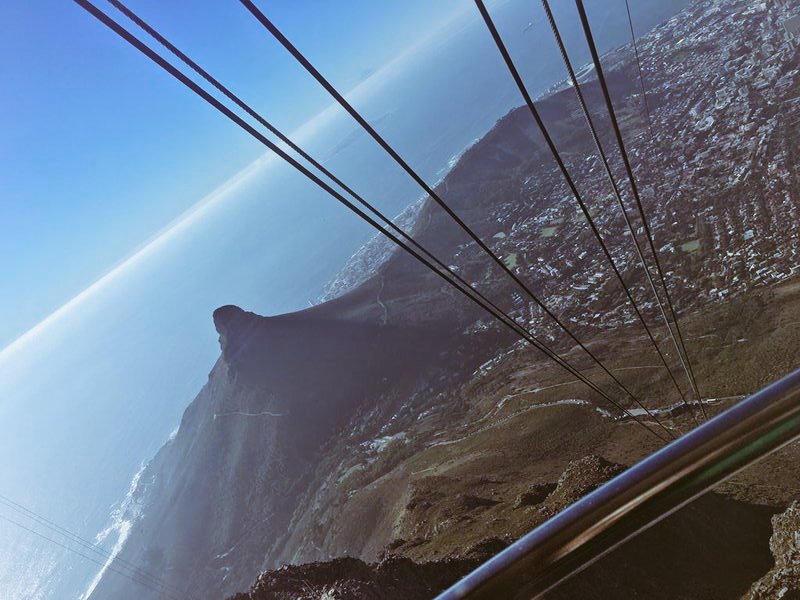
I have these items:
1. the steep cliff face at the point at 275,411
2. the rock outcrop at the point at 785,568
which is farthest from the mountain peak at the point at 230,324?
the rock outcrop at the point at 785,568

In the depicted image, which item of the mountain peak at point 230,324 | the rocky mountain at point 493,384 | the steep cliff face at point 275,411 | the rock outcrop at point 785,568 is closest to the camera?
the rock outcrop at point 785,568

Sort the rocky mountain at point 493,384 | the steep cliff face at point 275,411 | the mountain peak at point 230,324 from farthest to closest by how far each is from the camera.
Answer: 1. the mountain peak at point 230,324
2. the steep cliff face at point 275,411
3. the rocky mountain at point 493,384

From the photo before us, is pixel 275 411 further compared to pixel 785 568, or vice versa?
pixel 275 411

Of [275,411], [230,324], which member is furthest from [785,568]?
[230,324]

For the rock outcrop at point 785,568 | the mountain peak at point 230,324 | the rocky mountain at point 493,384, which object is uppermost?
the mountain peak at point 230,324

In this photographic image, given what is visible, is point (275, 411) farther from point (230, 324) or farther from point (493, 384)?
point (493, 384)

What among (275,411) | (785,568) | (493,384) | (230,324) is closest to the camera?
(785,568)

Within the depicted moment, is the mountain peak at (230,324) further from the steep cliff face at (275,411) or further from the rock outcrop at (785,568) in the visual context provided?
the rock outcrop at (785,568)

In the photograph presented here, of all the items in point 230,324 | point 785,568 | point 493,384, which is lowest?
point 785,568

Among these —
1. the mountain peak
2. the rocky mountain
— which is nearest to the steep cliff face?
the mountain peak
